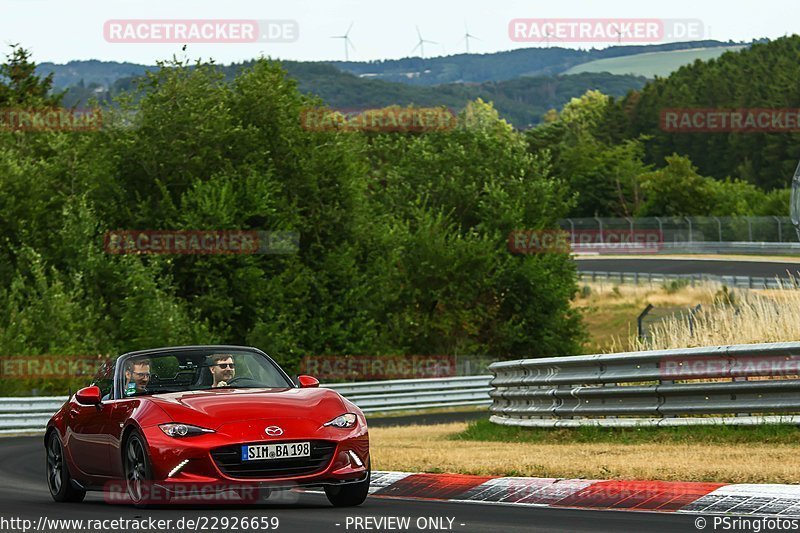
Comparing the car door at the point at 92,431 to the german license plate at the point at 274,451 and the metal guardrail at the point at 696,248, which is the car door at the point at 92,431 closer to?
the german license plate at the point at 274,451

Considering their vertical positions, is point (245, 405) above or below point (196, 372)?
below

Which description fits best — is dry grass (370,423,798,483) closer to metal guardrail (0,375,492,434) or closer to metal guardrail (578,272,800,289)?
metal guardrail (0,375,492,434)

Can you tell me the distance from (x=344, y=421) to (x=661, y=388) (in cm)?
576

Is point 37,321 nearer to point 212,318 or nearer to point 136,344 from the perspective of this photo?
point 136,344

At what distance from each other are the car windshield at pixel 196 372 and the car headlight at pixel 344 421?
42.7 inches

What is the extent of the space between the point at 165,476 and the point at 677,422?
677cm

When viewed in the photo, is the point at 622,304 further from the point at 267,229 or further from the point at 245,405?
the point at 245,405

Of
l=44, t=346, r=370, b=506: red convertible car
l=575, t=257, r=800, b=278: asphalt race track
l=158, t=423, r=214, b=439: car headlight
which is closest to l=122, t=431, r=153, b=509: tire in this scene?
l=44, t=346, r=370, b=506: red convertible car

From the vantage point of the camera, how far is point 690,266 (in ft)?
246

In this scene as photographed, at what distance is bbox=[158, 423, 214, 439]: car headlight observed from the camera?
31.5ft

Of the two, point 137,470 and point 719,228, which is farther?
point 719,228

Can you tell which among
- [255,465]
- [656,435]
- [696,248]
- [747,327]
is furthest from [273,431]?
[696,248]

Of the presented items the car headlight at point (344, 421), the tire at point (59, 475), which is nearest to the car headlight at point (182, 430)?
the car headlight at point (344, 421)

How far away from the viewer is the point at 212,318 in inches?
1660
